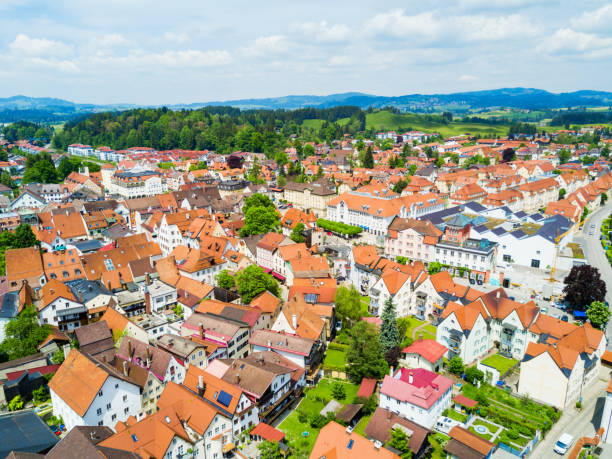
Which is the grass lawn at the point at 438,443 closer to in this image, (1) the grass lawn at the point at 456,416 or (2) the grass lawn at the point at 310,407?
(1) the grass lawn at the point at 456,416

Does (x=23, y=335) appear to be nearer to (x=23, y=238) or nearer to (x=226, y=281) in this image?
(x=226, y=281)

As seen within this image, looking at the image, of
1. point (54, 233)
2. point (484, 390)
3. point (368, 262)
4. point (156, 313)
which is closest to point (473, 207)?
point (368, 262)

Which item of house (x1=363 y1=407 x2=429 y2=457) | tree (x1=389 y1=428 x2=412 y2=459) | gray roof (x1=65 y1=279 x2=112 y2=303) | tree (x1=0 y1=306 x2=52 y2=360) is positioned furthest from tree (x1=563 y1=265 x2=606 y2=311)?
tree (x1=0 y1=306 x2=52 y2=360)

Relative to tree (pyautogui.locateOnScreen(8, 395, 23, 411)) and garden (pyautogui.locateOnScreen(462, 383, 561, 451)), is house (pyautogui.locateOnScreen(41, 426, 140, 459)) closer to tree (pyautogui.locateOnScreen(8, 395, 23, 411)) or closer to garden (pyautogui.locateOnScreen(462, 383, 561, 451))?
tree (pyautogui.locateOnScreen(8, 395, 23, 411))

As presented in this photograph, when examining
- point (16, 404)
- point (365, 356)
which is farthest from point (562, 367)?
point (16, 404)

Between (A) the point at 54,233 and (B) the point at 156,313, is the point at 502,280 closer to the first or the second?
(B) the point at 156,313
